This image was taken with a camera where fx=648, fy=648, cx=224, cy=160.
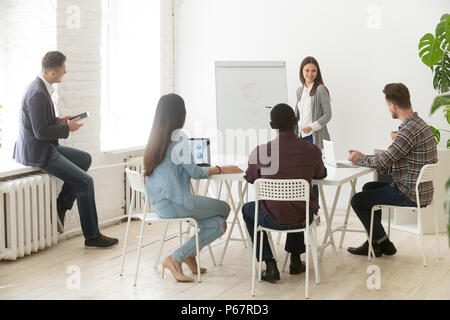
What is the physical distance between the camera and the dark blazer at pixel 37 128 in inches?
183

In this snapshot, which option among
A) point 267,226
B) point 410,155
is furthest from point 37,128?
point 410,155

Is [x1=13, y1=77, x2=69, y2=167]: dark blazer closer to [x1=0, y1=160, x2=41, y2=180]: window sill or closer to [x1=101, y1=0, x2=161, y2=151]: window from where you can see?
[x1=0, y1=160, x2=41, y2=180]: window sill

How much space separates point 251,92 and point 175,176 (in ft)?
6.62

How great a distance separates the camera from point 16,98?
17.0ft

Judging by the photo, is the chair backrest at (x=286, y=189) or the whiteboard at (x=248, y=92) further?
the whiteboard at (x=248, y=92)

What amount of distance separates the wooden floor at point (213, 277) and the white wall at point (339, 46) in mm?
1456

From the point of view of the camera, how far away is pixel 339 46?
625cm

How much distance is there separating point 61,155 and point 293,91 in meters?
2.59

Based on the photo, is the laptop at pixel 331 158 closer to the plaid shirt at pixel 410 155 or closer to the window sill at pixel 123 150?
the plaid shirt at pixel 410 155

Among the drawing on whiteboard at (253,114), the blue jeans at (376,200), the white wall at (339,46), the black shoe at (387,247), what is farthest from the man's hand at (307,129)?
the black shoe at (387,247)

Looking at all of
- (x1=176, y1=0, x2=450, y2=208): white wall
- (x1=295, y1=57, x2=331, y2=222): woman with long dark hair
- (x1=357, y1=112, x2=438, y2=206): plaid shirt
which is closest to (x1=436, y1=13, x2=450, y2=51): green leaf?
(x1=176, y1=0, x2=450, y2=208): white wall

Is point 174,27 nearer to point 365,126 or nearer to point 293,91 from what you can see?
point 293,91
